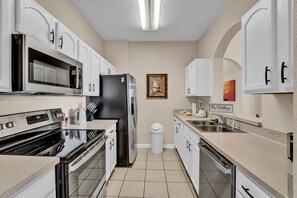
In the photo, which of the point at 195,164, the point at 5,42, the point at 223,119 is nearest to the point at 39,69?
the point at 5,42

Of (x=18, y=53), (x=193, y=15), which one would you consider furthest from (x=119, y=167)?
(x=193, y=15)

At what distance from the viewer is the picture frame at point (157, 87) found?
4.64 m

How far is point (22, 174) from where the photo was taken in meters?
0.89

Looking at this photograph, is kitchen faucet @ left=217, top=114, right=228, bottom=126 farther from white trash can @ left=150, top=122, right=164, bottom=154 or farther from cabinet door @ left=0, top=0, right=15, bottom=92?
cabinet door @ left=0, top=0, right=15, bottom=92

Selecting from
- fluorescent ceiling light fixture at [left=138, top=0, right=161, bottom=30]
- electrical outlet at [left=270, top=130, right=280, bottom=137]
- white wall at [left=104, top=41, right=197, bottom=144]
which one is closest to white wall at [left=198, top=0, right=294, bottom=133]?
electrical outlet at [left=270, top=130, right=280, bottom=137]

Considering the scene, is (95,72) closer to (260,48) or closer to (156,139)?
Answer: (156,139)

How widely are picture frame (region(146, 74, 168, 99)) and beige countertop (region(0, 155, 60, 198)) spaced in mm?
3588

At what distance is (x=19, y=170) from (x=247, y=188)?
4.17ft

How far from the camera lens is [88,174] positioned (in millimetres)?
1686

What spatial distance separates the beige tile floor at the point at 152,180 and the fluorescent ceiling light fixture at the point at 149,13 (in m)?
2.63

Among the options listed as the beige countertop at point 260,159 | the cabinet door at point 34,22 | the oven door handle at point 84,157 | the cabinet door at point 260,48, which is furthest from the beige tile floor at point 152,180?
the cabinet door at point 34,22

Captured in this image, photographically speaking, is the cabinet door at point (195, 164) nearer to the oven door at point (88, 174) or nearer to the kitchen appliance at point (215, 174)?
the kitchen appliance at point (215, 174)

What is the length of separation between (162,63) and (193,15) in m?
1.63

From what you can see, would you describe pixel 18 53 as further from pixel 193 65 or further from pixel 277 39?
pixel 193 65
